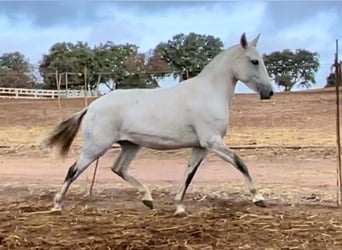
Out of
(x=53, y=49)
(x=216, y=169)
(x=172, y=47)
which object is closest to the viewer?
(x=216, y=169)

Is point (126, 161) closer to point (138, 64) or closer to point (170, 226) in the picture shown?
point (170, 226)

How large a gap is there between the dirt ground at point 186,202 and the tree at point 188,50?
12299 millimetres

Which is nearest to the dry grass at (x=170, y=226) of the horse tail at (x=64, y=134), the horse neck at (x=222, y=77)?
the horse tail at (x=64, y=134)

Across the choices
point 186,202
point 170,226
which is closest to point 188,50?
point 186,202

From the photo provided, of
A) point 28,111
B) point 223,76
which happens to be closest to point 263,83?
point 223,76

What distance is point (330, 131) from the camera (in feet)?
52.7

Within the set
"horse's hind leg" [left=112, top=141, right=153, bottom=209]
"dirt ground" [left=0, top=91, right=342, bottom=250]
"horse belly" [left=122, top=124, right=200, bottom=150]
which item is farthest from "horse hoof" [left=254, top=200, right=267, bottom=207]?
"horse's hind leg" [left=112, top=141, right=153, bottom=209]

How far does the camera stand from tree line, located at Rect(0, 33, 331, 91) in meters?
13.3

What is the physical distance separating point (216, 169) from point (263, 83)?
166 inches

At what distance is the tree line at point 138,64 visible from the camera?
1334 centimetres

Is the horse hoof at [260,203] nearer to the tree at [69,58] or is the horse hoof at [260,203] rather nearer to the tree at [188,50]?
the tree at [188,50]

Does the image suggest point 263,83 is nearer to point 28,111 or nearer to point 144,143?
point 144,143

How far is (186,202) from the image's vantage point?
24.4 ft

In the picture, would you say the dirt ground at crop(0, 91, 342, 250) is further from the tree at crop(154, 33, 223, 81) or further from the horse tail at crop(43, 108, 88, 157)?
the tree at crop(154, 33, 223, 81)
